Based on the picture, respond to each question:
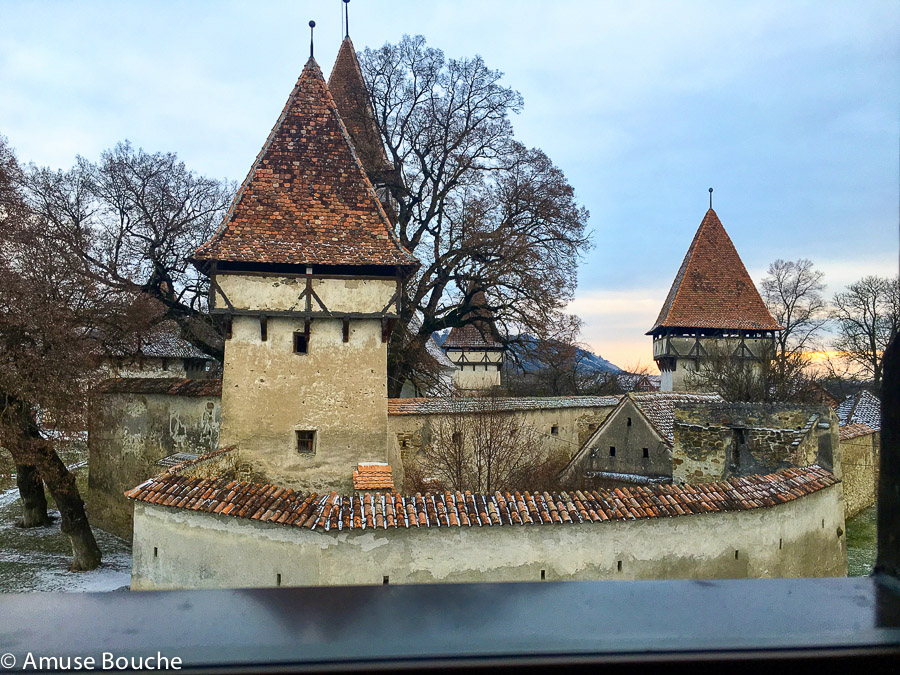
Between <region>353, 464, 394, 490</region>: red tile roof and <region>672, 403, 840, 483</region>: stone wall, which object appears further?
<region>672, 403, 840, 483</region>: stone wall

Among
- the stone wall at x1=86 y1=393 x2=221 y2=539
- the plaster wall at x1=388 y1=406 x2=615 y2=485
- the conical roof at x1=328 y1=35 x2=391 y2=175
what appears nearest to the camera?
the stone wall at x1=86 y1=393 x2=221 y2=539

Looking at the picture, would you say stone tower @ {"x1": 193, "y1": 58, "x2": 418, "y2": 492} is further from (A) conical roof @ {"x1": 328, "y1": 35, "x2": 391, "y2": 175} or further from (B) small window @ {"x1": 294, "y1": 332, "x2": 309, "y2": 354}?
(A) conical roof @ {"x1": 328, "y1": 35, "x2": 391, "y2": 175}

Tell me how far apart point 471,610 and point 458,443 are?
1243cm

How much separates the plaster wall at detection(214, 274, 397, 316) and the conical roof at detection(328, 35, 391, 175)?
297 inches

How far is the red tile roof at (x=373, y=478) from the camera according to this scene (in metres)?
9.45

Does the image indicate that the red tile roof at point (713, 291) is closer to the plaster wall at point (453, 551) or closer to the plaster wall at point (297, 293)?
the plaster wall at point (297, 293)

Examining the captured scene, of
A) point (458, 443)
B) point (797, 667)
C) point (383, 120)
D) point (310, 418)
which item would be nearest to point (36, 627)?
point (797, 667)

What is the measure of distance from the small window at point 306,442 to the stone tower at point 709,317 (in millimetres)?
18376

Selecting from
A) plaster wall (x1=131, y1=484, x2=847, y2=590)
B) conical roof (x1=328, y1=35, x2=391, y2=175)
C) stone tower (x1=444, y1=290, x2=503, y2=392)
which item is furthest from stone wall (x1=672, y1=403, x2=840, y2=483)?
stone tower (x1=444, y1=290, x2=503, y2=392)

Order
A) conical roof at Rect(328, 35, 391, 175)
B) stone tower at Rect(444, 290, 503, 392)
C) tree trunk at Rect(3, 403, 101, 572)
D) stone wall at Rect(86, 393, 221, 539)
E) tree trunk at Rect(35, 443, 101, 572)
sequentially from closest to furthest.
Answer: tree trunk at Rect(3, 403, 101, 572), tree trunk at Rect(35, 443, 101, 572), stone wall at Rect(86, 393, 221, 539), conical roof at Rect(328, 35, 391, 175), stone tower at Rect(444, 290, 503, 392)

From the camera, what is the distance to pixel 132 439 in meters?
15.4

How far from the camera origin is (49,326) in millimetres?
11898

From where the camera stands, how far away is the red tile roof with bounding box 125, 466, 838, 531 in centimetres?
770

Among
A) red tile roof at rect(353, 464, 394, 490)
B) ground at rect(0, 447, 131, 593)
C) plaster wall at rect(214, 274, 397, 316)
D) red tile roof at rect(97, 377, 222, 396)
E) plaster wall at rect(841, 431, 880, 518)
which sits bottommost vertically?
ground at rect(0, 447, 131, 593)
